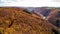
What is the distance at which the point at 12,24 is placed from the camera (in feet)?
3.37

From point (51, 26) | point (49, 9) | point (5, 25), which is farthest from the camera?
point (49, 9)

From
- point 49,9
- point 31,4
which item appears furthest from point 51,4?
point 31,4

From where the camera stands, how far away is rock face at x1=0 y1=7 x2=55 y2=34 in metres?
0.98

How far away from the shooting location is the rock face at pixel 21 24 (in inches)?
38.4

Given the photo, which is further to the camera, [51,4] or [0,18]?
[51,4]

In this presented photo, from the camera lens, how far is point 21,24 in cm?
105

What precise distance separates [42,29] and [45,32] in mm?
36

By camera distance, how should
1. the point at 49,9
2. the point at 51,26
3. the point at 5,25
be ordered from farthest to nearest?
the point at 49,9, the point at 51,26, the point at 5,25

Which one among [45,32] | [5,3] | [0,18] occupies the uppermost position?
[5,3]

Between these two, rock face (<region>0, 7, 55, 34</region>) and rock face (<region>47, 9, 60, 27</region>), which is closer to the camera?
rock face (<region>0, 7, 55, 34</region>)

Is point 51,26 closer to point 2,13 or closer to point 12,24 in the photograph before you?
point 12,24

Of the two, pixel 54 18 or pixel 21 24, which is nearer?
pixel 21 24

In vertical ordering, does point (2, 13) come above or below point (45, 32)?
above

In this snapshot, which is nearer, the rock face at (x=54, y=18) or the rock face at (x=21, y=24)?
the rock face at (x=21, y=24)
